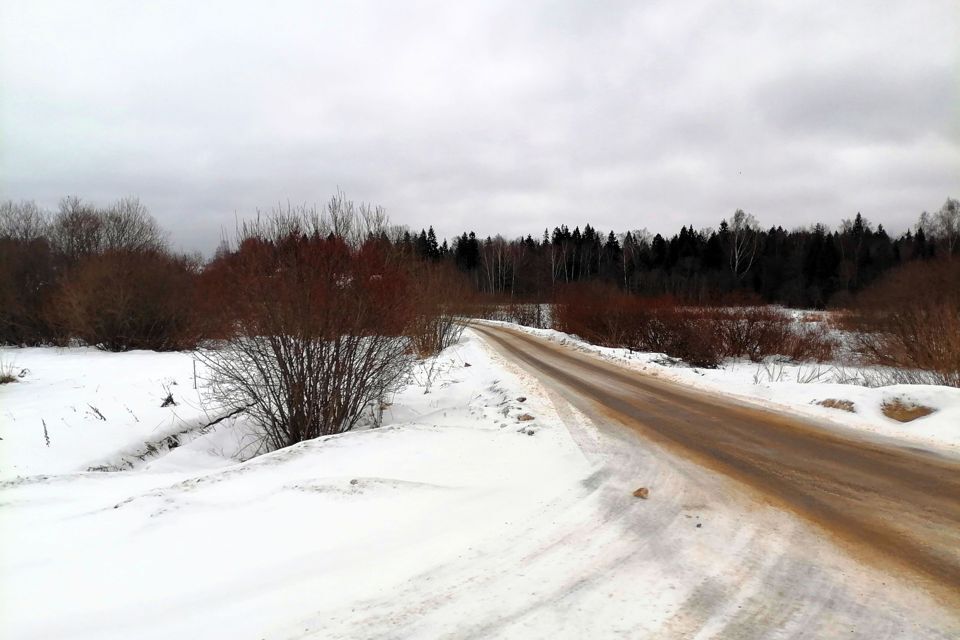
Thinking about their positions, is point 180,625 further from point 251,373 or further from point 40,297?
point 40,297

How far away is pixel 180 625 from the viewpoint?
277cm

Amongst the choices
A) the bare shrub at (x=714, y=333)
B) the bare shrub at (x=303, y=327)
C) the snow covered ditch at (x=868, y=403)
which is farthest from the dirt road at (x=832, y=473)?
the bare shrub at (x=714, y=333)

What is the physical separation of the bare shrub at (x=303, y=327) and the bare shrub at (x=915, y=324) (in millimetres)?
13787

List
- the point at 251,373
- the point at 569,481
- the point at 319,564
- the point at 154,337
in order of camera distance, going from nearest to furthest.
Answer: the point at 319,564 < the point at 569,481 < the point at 251,373 < the point at 154,337

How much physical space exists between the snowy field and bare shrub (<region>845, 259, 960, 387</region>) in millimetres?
10917

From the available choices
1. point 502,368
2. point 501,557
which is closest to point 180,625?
point 501,557

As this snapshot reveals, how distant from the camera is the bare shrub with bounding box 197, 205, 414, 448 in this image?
293 inches

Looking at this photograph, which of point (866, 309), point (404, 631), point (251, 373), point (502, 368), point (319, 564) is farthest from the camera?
point (866, 309)

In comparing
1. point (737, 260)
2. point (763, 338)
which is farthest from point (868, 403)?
point (737, 260)

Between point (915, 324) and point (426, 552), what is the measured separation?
61.4 feet

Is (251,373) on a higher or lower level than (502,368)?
higher

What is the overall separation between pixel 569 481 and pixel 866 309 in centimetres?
2961

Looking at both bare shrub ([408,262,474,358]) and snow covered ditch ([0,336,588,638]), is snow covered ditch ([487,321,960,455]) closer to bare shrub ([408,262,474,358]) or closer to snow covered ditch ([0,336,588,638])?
snow covered ditch ([0,336,588,638])

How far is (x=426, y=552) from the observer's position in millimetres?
3691
